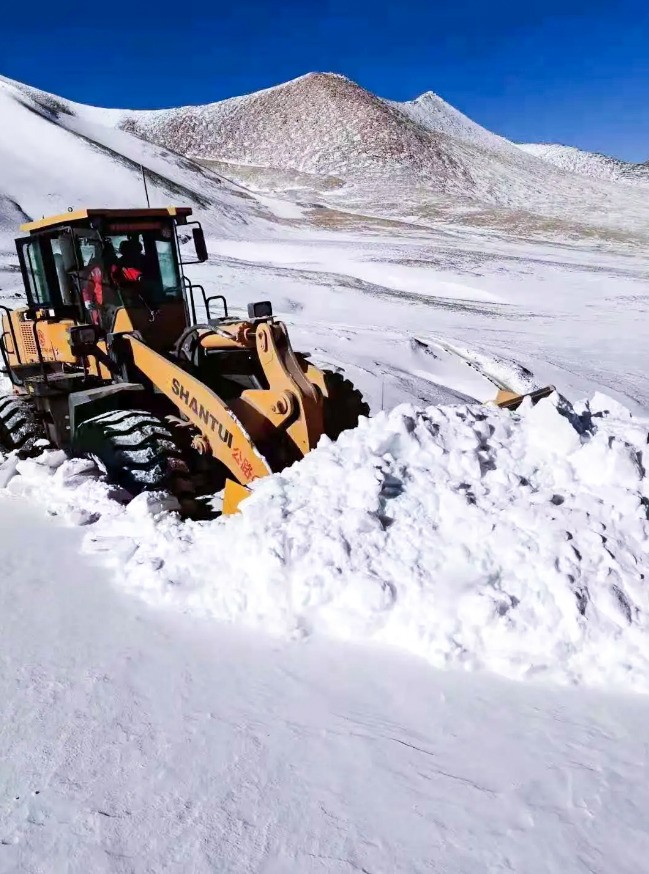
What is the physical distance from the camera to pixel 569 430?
14.6ft

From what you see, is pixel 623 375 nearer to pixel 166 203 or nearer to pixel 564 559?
pixel 564 559

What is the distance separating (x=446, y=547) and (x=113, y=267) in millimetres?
4384

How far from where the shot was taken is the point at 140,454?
5.49 m

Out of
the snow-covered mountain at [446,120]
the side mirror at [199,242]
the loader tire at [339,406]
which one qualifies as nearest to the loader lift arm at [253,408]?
the loader tire at [339,406]

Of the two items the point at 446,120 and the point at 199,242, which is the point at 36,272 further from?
the point at 446,120

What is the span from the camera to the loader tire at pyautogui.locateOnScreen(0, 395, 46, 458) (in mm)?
7121

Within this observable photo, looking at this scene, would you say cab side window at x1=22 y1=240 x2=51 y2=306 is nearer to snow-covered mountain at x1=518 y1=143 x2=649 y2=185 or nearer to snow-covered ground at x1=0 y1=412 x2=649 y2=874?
snow-covered ground at x1=0 y1=412 x2=649 y2=874

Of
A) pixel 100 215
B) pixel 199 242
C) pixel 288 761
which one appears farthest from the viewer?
pixel 199 242

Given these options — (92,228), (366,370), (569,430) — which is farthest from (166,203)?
(569,430)

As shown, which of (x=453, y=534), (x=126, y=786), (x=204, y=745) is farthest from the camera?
(x=453, y=534)

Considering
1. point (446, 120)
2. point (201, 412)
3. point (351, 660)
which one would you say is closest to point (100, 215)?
point (201, 412)

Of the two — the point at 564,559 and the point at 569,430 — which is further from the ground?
the point at 569,430

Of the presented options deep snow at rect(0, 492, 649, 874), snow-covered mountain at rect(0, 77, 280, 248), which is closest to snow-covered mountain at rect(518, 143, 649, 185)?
snow-covered mountain at rect(0, 77, 280, 248)

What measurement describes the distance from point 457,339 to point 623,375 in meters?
3.29
